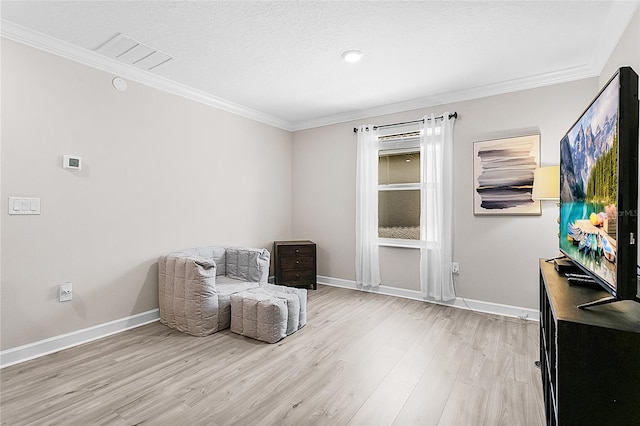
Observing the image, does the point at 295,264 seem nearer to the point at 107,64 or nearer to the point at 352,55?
the point at 352,55

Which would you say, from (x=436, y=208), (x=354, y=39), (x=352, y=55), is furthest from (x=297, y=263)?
(x=354, y=39)

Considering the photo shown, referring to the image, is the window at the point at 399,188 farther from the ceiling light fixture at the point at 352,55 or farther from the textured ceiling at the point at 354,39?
the ceiling light fixture at the point at 352,55

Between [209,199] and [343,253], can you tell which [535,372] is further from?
[209,199]

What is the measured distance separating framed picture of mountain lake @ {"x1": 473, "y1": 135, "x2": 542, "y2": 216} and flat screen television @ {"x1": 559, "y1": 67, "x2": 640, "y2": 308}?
1.75 meters

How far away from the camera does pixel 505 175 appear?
334 cm

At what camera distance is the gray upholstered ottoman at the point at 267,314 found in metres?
2.71

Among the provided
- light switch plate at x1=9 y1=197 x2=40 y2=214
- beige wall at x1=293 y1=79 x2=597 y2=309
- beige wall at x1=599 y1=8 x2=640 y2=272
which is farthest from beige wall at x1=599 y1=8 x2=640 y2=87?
light switch plate at x1=9 y1=197 x2=40 y2=214

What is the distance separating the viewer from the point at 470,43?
254 centimetres

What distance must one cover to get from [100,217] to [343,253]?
9.84 feet

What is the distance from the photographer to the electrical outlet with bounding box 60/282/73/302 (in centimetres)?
257

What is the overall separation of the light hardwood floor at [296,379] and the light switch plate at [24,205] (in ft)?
3.73

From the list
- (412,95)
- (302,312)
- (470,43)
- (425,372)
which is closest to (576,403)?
(425,372)

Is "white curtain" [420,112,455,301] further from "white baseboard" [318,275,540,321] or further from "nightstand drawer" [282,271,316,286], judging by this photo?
"nightstand drawer" [282,271,316,286]

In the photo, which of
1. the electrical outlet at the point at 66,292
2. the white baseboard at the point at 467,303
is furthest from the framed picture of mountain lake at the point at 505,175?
the electrical outlet at the point at 66,292
